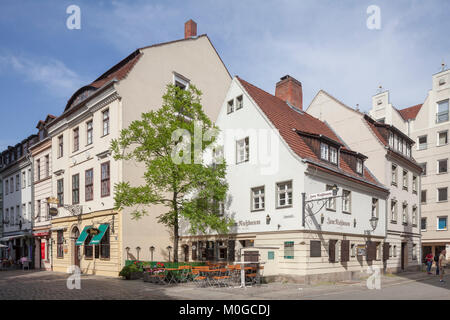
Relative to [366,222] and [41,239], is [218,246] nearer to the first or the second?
[366,222]

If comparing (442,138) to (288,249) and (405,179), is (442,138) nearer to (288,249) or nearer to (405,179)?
(405,179)

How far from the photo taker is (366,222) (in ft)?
77.6

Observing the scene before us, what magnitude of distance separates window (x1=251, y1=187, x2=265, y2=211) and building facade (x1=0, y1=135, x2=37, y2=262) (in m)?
23.1

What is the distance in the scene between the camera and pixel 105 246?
24.2 m

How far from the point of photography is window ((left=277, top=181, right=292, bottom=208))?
19.5 meters

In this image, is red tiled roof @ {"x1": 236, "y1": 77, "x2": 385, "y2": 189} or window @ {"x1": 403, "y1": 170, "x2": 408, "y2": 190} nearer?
red tiled roof @ {"x1": 236, "y1": 77, "x2": 385, "y2": 189}

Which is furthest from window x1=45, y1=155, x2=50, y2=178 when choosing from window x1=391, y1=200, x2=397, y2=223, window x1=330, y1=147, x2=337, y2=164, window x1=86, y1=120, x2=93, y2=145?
window x1=391, y1=200, x2=397, y2=223

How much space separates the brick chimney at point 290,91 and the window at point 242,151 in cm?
724

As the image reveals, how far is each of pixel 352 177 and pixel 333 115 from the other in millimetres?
8936

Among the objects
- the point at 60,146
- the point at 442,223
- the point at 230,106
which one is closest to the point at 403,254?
the point at 442,223

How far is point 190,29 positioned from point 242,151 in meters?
13.1

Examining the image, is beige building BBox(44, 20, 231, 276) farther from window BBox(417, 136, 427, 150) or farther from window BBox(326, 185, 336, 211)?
window BBox(417, 136, 427, 150)

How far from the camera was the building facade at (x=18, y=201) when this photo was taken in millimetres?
35991
